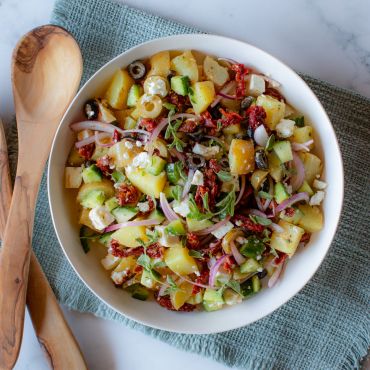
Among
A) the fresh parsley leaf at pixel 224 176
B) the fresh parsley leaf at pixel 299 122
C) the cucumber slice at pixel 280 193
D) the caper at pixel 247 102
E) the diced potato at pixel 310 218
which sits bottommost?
the diced potato at pixel 310 218

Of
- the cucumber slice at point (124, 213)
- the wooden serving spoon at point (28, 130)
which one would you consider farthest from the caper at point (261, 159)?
the wooden serving spoon at point (28, 130)

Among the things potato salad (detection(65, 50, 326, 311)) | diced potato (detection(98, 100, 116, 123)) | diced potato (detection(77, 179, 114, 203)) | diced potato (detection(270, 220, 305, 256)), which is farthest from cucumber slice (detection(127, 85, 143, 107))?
diced potato (detection(270, 220, 305, 256))

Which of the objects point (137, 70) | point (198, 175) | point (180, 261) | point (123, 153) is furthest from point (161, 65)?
point (180, 261)

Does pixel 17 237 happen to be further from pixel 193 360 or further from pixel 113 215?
pixel 193 360

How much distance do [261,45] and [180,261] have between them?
1.24 meters

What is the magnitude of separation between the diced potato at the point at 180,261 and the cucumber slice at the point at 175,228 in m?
0.08

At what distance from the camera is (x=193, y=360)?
3.00m

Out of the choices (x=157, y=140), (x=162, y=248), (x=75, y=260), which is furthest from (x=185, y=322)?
(x=157, y=140)

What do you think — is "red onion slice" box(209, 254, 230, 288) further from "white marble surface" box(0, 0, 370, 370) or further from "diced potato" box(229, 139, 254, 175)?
"white marble surface" box(0, 0, 370, 370)

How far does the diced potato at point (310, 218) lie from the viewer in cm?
258

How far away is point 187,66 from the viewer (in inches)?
102

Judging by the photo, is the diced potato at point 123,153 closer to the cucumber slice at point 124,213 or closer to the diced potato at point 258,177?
the cucumber slice at point 124,213

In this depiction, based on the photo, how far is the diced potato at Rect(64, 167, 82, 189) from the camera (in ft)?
8.72

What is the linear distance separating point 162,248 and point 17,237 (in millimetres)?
748
